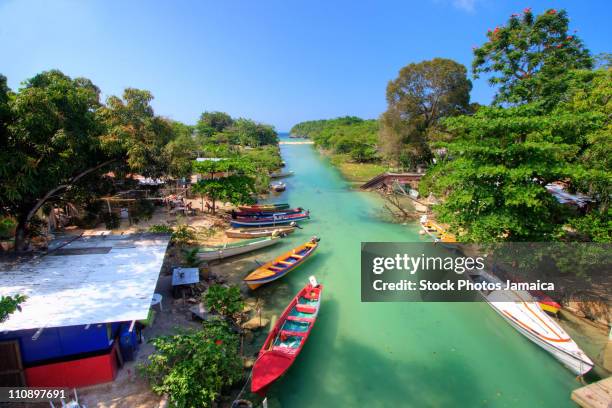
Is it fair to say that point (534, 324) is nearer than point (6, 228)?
Yes

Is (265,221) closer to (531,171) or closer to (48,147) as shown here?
(48,147)

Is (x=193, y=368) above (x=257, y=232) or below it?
below

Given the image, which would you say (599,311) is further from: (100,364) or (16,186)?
(16,186)

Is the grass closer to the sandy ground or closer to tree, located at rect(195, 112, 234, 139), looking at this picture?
the sandy ground

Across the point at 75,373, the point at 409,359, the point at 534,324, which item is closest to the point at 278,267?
the point at 409,359

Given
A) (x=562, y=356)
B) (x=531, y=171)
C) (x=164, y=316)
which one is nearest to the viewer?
(x=562, y=356)
